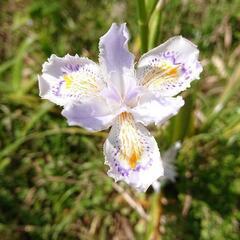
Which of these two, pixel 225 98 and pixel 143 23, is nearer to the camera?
pixel 143 23

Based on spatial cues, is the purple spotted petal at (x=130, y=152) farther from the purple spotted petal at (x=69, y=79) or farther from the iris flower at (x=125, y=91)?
the purple spotted petal at (x=69, y=79)

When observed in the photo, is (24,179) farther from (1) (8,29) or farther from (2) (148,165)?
(2) (148,165)

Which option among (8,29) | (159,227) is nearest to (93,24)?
(8,29)

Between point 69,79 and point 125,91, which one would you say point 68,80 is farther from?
point 125,91

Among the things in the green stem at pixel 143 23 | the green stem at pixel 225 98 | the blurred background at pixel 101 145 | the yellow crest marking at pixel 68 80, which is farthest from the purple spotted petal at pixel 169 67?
the green stem at pixel 225 98

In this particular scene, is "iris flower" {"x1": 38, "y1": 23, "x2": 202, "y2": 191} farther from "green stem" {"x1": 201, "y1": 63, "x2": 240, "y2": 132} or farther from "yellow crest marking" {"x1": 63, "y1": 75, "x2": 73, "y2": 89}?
"green stem" {"x1": 201, "y1": 63, "x2": 240, "y2": 132}

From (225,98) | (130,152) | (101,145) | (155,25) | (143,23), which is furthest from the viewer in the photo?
(101,145)

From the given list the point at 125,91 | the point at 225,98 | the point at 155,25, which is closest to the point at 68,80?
the point at 125,91
